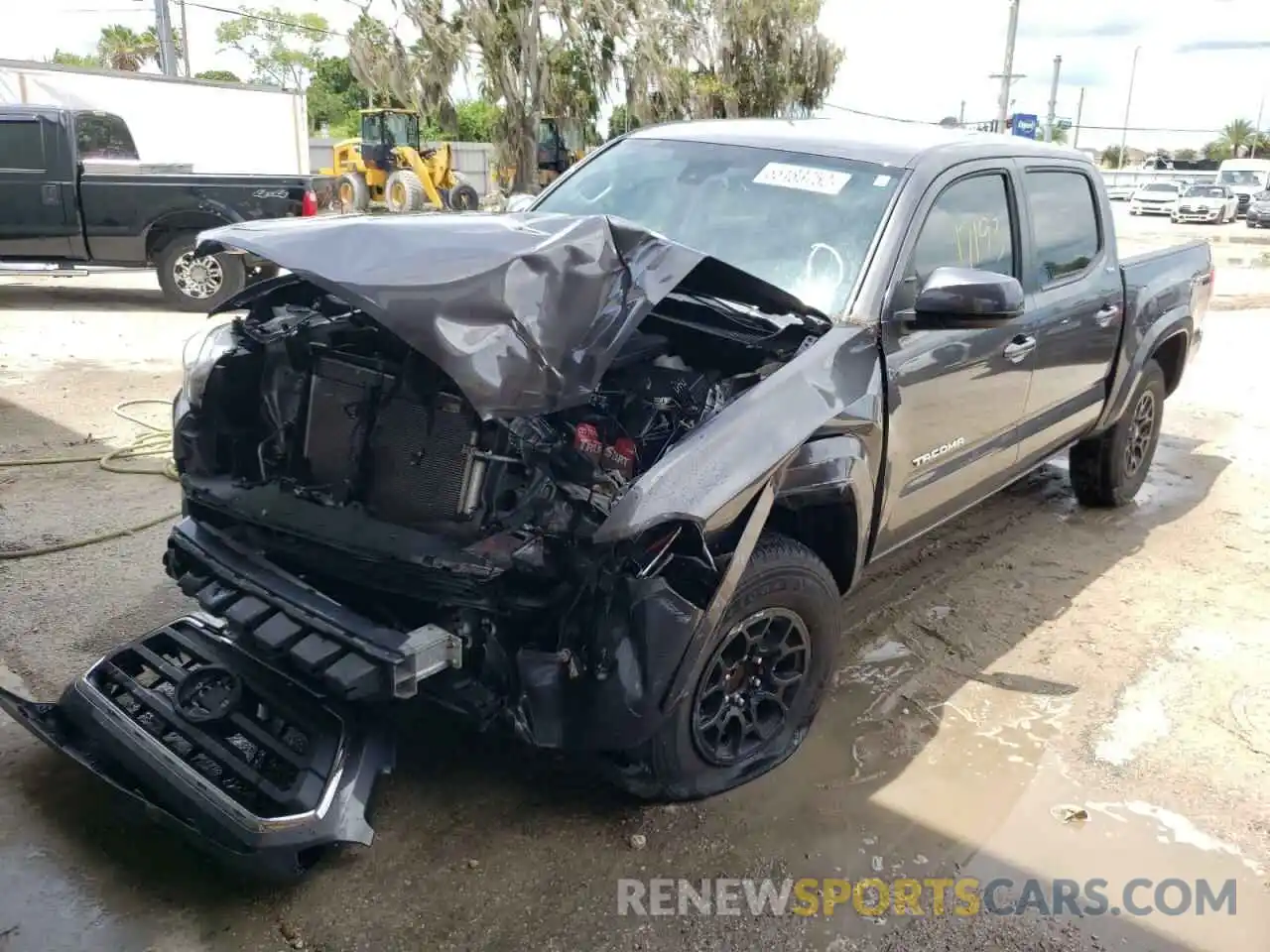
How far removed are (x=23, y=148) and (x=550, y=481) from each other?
10.1 metres

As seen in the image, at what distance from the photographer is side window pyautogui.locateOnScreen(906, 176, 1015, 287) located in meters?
3.59

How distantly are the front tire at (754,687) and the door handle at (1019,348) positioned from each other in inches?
53.4

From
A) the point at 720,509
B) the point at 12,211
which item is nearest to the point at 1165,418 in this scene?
the point at 720,509

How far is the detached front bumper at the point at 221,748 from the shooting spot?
8.18 feet

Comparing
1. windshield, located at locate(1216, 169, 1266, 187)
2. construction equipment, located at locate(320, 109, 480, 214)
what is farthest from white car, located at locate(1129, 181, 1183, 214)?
construction equipment, located at locate(320, 109, 480, 214)

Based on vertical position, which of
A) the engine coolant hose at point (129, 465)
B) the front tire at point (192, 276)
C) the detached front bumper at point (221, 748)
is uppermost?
the front tire at point (192, 276)

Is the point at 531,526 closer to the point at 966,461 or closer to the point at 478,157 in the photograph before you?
the point at 966,461

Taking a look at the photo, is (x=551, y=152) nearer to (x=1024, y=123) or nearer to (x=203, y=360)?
(x=1024, y=123)

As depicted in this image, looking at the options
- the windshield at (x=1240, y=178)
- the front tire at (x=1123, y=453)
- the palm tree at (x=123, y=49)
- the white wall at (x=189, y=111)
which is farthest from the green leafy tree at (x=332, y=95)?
the front tire at (x=1123, y=453)

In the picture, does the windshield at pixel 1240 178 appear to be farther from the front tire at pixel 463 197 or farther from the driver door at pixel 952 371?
the driver door at pixel 952 371

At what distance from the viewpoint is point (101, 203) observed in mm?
10234

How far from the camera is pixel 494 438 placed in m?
2.70

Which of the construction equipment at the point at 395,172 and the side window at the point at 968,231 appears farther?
the construction equipment at the point at 395,172
